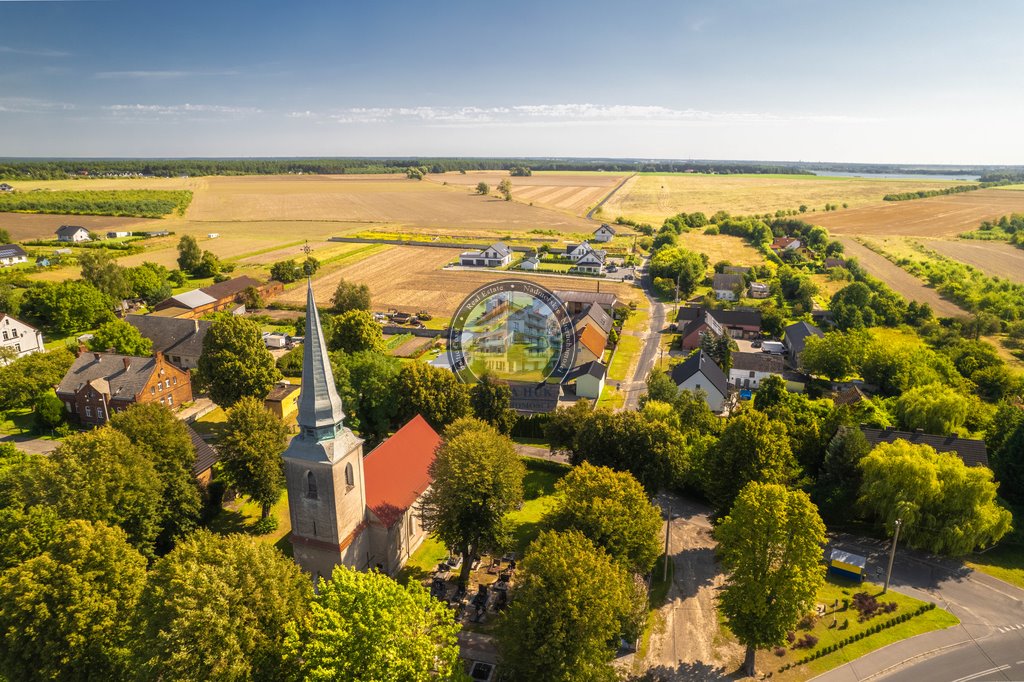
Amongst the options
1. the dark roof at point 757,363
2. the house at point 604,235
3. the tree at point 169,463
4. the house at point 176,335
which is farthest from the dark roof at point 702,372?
the house at point 604,235

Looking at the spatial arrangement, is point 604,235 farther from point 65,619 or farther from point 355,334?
point 65,619

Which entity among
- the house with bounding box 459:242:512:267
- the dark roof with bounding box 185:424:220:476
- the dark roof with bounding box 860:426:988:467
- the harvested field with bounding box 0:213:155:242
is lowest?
the dark roof with bounding box 185:424:220:476

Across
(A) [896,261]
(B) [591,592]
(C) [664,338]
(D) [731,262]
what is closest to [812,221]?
(A) [896,261]

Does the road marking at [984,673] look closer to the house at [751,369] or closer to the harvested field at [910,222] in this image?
the house at [751,369]

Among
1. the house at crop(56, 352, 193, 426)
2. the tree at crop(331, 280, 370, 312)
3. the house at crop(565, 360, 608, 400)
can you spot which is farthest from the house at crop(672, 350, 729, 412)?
the house at crop(56, 352, 193, 426)

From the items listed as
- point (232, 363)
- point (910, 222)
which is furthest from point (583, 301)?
point (910, 222)

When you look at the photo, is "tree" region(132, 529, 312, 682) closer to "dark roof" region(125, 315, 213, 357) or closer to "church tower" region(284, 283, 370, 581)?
"church tower" region(284, 283, 370, 581)
